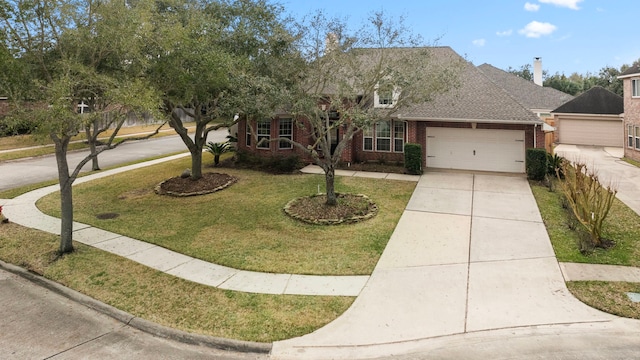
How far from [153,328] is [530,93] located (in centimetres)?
3337

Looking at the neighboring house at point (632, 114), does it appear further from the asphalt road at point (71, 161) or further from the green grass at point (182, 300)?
the asphalt road at point (71, 161)

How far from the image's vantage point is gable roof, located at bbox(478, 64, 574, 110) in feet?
97.6

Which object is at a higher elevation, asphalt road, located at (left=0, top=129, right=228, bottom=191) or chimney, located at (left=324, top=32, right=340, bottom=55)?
chimney, located at (left=324, top=32, right=340, bottom=55)

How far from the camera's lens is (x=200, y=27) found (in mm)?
11203

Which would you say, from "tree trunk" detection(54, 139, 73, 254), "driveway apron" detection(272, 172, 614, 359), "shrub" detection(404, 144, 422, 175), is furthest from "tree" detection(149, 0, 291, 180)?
"shrub" detection(404, 144, 422, 175)

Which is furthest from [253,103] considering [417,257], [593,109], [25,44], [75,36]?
[593,109]

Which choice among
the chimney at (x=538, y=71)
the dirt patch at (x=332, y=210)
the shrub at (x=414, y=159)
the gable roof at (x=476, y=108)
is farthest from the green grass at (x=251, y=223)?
the chimney at (x=538, y=71)

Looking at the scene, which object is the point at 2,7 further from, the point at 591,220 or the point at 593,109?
the point at 593,109

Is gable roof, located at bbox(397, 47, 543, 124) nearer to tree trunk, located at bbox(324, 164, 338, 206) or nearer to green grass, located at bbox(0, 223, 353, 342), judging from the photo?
tree trunk, located at bbox(324, 164, 338, 206)

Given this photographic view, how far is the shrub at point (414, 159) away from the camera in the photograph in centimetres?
1691

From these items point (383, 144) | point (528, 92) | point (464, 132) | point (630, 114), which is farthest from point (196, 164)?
point (528, 92)

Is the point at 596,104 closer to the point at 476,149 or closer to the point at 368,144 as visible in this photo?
the point at 476,149

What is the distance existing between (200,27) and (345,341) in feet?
32.1

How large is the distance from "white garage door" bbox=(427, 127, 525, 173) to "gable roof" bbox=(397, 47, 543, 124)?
0.91m
